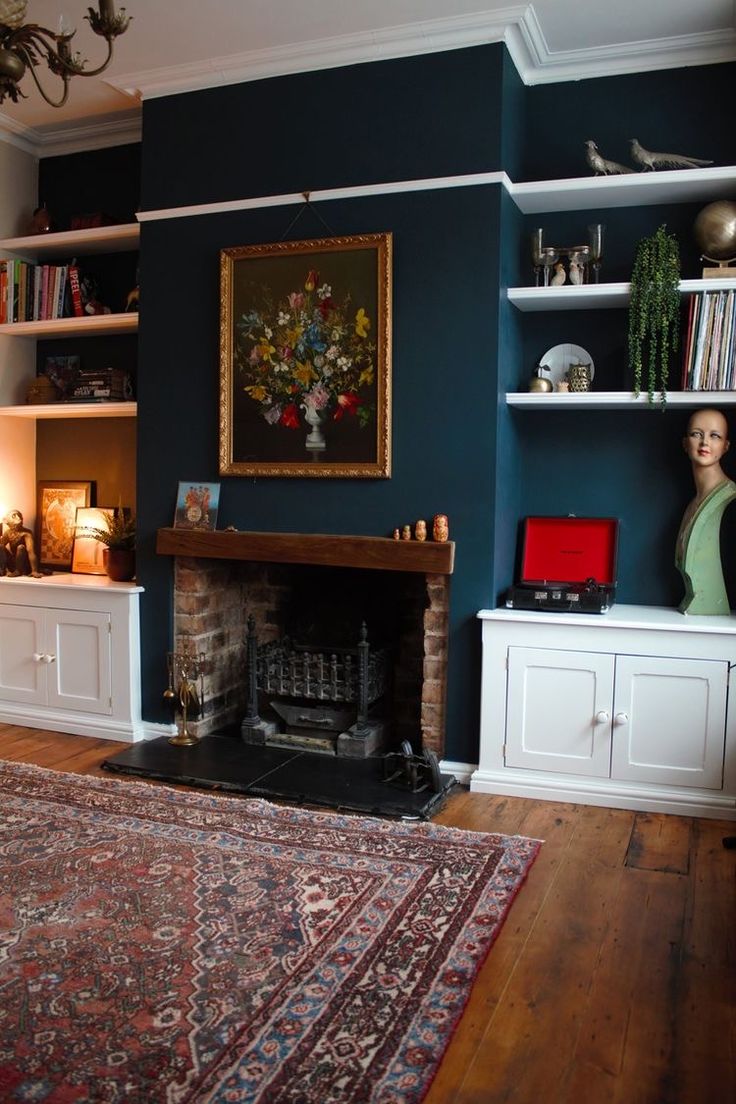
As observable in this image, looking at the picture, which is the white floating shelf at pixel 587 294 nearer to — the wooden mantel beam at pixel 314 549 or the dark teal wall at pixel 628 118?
the dark teal wall at pixel 628 118

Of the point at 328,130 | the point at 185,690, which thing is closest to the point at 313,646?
the point at 185,690

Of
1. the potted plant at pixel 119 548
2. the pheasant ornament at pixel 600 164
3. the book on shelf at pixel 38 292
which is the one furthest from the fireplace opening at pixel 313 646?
the pheasant ornament at pixel 600 164

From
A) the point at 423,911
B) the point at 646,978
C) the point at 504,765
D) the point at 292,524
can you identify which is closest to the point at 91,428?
the point at 292,524

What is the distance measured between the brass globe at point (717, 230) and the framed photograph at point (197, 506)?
2.23 m

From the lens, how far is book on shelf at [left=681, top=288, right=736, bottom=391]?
3.53 metres

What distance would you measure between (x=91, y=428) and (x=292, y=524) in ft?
5.08

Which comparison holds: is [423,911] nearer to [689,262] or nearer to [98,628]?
[98,628]

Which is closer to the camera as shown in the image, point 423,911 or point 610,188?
point 423,911

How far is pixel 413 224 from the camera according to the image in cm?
377

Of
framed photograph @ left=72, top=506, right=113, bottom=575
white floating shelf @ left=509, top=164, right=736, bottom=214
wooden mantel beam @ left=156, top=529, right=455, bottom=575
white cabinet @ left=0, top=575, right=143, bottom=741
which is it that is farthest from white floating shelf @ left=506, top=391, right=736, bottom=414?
framed photograph @ left=72, top=506, right=113, bottom=575

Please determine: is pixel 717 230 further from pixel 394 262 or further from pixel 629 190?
pixel 394 262

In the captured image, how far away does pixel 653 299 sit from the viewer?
3.61 m

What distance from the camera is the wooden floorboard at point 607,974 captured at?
197cm

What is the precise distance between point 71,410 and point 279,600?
138 cm
